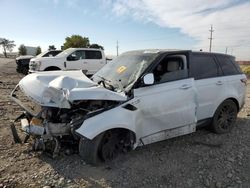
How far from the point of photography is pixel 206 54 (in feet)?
17.5

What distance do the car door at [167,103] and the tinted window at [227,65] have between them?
3.82 ft

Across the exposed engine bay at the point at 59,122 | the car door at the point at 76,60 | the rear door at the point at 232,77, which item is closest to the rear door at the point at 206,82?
the rear door at the point at 232,77

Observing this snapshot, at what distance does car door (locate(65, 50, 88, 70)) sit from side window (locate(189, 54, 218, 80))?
960 cm

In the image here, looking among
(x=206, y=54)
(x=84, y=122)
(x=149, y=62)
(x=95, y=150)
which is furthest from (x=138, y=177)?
(x=206, y=54)

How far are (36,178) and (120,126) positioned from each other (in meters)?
1.35

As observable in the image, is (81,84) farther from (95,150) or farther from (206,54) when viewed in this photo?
(206,54)

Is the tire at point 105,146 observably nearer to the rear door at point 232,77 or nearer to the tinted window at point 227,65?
the rear door at point 232,77

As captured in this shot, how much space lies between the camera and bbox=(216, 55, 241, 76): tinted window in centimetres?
551

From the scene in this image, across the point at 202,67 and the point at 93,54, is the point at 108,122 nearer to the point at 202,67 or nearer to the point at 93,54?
the point at 202,67

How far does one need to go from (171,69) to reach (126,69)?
846 millimetres

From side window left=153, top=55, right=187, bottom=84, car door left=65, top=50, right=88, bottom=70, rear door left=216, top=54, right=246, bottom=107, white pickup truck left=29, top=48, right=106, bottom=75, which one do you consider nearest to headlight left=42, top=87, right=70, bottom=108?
side window left=153, top=55, right=187, bottom=84

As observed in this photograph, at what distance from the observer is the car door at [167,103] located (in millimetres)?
4078

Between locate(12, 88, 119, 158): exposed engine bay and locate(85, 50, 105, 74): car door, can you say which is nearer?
locate(12, 88, 119, 158): exposed engine bay

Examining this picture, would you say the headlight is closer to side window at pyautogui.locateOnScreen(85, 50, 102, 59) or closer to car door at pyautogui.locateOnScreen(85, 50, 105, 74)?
car door at pyautogui.locateOnScreen(85, 50, 105, 74)
